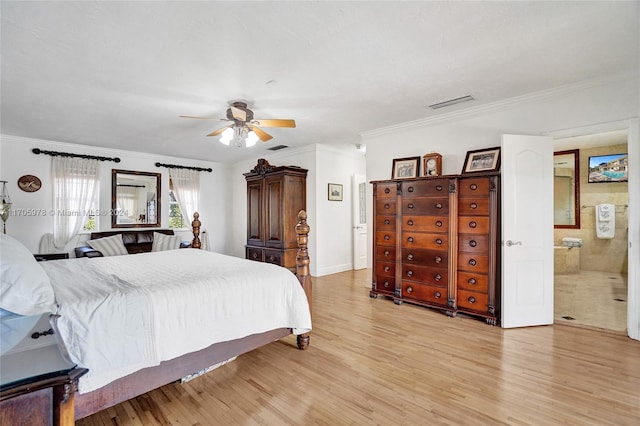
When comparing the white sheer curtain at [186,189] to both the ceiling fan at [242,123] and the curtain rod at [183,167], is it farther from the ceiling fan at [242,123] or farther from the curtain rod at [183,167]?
the ceiling fan at [242,123]

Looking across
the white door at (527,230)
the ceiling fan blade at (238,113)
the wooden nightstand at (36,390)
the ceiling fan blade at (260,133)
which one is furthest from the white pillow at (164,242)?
the white door at (527,230)

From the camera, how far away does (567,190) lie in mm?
5969

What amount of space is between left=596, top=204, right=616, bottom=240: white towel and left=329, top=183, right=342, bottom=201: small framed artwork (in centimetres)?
509

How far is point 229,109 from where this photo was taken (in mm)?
3385

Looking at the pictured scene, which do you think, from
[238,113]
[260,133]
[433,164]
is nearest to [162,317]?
[238,113]

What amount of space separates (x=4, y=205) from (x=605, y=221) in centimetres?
1073

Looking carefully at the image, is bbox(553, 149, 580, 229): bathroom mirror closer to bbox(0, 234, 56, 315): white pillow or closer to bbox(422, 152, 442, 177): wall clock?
bbox(422, 152, 442, 177): wall clock

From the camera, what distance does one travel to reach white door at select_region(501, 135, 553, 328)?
324 centimetres

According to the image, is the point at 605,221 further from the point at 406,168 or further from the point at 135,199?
the point at 135,199

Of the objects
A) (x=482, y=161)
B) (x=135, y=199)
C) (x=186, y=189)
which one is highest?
(x=482, y=161)

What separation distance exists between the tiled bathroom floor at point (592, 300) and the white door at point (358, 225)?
11.2 ft

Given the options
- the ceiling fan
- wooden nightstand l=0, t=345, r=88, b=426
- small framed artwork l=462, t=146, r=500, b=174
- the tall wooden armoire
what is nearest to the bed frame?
wooden nightstand l=0, t=345, r=88, b=426

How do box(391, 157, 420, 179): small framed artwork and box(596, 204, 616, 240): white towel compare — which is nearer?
box(391, 157, 420, 179): small framed artwork

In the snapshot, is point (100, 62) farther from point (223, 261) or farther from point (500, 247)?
point (500, 247)
